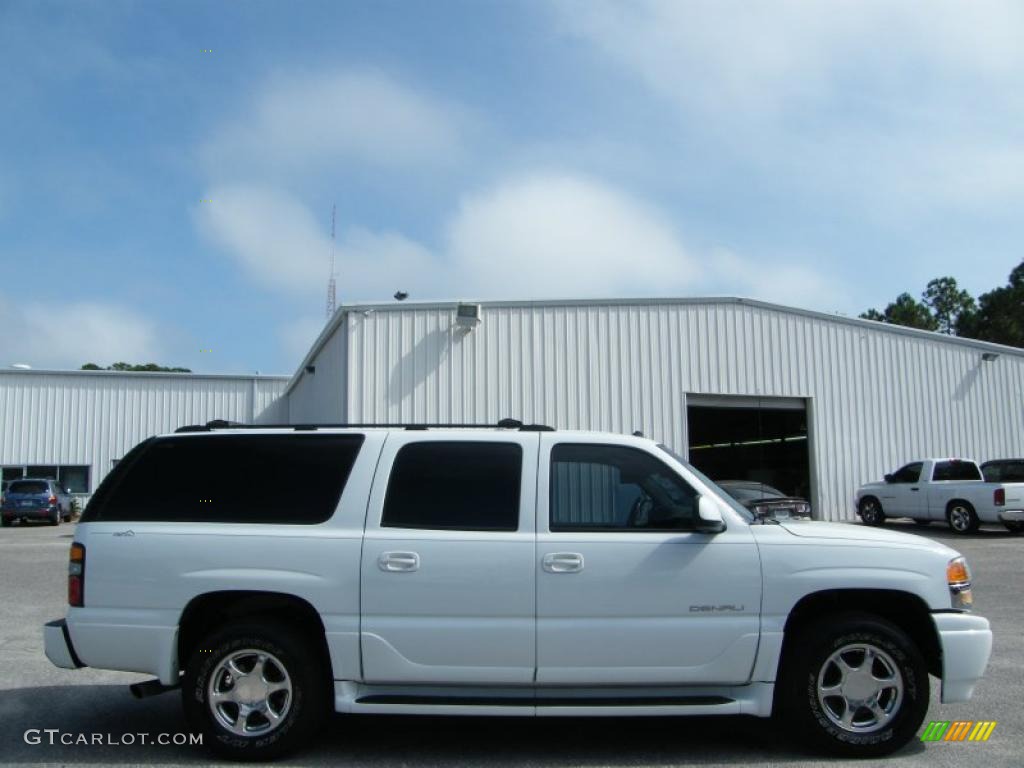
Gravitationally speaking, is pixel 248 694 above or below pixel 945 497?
below

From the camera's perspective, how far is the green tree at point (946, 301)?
225ft

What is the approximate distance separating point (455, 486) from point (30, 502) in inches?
1198

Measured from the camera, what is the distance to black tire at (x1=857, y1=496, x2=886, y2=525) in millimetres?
23172

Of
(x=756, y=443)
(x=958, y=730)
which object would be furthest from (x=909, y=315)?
(x=958, y=730)

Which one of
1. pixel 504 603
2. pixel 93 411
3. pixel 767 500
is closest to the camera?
pixel 504 603

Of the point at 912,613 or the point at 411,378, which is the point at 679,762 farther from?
the point at 411,378

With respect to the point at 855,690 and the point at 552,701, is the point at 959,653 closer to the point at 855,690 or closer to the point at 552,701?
the point at 855,690

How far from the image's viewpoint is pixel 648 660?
4.99 m

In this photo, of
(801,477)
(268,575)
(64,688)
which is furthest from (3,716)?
(801,477)

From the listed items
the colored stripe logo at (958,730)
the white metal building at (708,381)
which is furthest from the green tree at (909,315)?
the colored stripe logo at (958,730)

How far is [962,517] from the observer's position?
814 inches

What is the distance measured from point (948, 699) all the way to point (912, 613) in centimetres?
51

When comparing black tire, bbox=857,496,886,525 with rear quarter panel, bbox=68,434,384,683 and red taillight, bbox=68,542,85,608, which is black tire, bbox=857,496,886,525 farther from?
red taillight, bbox=68,542,85,608

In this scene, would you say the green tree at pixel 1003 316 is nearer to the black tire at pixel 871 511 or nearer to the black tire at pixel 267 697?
the black tire at pixel 871 511
